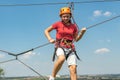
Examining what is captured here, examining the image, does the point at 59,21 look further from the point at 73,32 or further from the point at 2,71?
the point at 2,71

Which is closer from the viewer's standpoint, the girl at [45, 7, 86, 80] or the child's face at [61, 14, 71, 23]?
the girl at [45, 7, 86, 80]

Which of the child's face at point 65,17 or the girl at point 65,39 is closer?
the girl at point 65,39

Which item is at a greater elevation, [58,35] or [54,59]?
[58,35]

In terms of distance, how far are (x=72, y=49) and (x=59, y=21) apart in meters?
0.85

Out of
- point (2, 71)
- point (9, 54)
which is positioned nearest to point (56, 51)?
point (9, 54)

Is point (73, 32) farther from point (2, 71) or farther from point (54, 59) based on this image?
point (2, 71)

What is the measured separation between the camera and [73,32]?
9.03 metres

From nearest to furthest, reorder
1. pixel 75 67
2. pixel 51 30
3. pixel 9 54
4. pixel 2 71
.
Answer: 1. pixel 75 67
2. pixel 51 30
3. pixel 9 54
4. pixel 2 71

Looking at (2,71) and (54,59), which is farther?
(2,71)

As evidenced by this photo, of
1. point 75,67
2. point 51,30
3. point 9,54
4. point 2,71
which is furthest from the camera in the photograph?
point 2,71

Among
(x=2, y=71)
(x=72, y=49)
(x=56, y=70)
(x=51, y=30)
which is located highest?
(x=2, y=71)

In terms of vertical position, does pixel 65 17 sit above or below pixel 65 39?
above

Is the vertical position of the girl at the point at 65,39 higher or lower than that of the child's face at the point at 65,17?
lower

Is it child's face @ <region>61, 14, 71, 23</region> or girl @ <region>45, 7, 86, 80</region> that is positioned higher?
child's face @ <region>61, 14, 71, 23</region>
